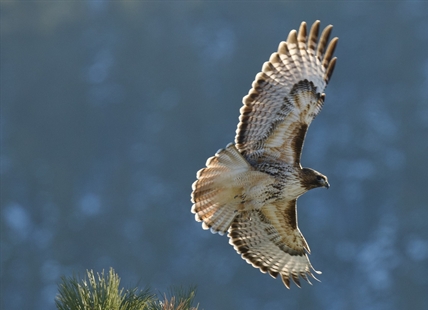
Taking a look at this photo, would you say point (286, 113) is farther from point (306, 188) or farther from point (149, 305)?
point (149, 305)

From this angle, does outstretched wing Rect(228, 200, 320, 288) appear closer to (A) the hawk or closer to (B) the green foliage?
(A) the hawk

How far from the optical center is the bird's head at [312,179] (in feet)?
20.2

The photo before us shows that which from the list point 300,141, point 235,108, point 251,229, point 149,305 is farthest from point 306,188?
point 235,108

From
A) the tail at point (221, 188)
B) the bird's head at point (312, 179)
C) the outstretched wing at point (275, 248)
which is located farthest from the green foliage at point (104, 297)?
the outstretched wing at point (275, 248)

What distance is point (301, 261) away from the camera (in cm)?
700

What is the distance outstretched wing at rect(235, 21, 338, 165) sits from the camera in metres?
6.23

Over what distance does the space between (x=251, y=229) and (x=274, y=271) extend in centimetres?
46

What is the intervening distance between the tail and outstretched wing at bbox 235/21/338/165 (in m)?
0.18

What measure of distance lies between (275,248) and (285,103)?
1.46 m

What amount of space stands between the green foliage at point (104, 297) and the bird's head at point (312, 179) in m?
1.76

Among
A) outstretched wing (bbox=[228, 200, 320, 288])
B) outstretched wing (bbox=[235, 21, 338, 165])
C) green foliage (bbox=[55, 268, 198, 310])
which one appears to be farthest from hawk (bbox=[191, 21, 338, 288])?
green foliage (bbox=[55, 268, 198, 310])

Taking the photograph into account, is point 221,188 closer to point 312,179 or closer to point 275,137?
point 275,137

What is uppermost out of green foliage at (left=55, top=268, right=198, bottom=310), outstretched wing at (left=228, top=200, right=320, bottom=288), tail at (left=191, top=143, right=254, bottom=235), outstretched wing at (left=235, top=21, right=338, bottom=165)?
outstretched wing at (left=235, top=21, right=338, bottom=165)

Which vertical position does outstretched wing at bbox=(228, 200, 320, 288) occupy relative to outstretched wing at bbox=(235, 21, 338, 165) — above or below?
below
